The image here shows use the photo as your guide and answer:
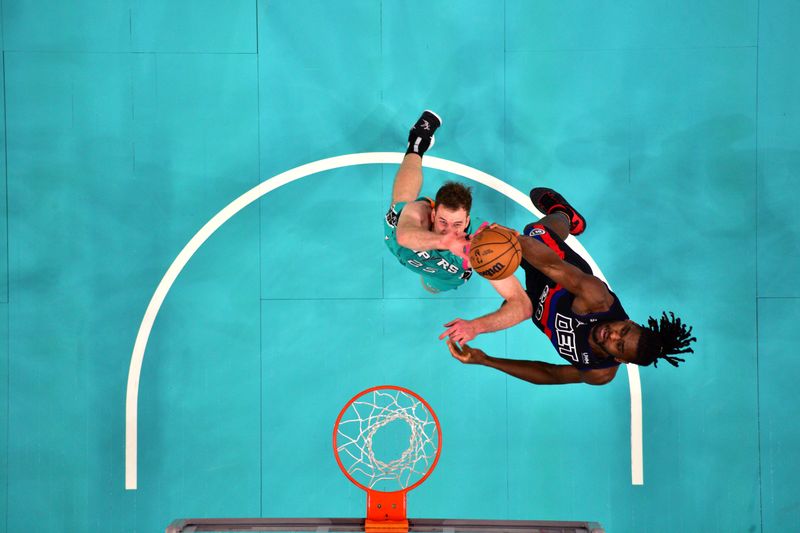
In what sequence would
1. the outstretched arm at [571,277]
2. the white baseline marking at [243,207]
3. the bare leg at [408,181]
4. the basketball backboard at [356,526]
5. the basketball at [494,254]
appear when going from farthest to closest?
the white baseline marking at [243,207]
the bare leg at [408,181]
the outstretched arm at [571,277]
the basketball at [494,254]
the basketball backboard at [356,526]

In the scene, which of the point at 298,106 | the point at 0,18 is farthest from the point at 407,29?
the point at 0,18

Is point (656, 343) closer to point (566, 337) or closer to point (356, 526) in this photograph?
point (566, 337)

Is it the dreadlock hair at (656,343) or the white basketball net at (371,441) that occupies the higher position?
the dreadlock hair at (656,343)

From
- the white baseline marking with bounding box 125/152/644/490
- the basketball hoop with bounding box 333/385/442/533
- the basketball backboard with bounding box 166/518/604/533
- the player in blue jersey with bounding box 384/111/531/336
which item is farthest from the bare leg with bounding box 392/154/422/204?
the basketball backboard with bounding box 166/518/604/533

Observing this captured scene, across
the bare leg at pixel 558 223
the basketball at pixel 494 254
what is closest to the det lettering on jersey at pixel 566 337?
the basketball at pixel 494 254

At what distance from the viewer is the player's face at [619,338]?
4.77 metres

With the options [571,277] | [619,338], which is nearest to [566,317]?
[571,277]

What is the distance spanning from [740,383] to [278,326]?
5.14 metres

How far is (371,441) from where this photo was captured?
6469 millimetres

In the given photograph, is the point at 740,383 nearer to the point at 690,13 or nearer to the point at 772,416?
the point at 772,416

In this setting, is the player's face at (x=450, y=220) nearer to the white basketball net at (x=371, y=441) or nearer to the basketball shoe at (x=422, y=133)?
the basketball shoe at (x=422, y=133)

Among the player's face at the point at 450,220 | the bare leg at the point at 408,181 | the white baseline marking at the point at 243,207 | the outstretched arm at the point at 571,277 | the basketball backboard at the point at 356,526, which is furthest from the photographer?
the white baseline marking at the point at 243,207

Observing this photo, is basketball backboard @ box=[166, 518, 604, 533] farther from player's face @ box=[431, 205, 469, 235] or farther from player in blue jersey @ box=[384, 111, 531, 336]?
player's face @ box=[431, 205, 469, 235]

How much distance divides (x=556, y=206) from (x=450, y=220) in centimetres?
164
